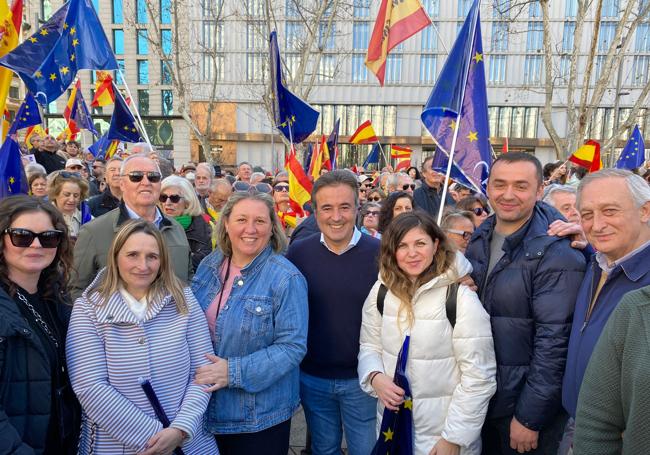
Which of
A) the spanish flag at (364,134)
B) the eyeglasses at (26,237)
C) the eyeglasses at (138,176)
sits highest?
the spanish flag at (364,134)

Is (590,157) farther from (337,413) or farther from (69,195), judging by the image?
(69,195)

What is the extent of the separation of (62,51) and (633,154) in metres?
11.1

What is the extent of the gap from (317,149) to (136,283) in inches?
288

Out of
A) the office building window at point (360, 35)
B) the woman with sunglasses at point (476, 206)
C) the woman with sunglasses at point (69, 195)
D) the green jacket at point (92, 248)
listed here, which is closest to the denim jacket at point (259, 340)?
the green jacket at point (92, 248)

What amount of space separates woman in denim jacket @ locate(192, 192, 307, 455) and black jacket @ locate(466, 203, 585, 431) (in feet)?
3.50

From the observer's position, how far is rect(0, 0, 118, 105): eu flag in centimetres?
478

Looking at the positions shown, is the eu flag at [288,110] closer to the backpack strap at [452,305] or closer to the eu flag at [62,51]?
the eu flag at [62,51]

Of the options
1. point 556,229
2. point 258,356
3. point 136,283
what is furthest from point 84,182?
point 556,229

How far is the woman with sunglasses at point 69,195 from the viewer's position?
17.0 feet

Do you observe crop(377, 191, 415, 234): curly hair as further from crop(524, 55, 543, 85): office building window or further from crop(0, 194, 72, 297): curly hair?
crop(524, 55, 543, 85): office building window

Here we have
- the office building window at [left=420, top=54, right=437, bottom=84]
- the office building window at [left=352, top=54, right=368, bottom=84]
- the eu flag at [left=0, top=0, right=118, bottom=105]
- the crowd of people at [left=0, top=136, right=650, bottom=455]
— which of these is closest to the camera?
the crowd of people at [left=0, top=136, right=650, bottom=455]

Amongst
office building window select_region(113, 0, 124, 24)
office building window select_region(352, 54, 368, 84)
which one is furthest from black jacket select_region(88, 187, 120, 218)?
office building window select_region(113, 0, 124, 24)

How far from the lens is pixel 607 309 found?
2029 mm

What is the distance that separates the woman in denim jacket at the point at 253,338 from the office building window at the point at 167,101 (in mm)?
42698
